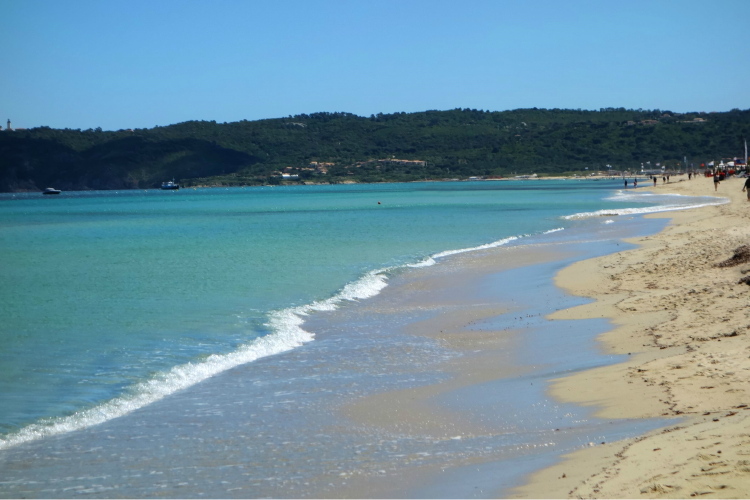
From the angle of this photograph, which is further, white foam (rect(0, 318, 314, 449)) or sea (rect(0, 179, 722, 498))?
→ white foam (rect(0, 318, 314, 449))

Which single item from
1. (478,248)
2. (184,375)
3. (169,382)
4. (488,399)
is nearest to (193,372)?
(184,375)

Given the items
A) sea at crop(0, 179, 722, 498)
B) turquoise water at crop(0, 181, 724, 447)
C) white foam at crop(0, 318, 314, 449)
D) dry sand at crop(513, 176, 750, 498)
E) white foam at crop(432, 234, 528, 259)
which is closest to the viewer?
dry sand at crop(513, 176, 750, 498)

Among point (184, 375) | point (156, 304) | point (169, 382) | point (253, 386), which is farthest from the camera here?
point (156, 304)

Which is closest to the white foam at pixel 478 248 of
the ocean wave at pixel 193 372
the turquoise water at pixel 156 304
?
the turquoise water at pixel 156 304

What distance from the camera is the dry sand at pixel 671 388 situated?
507cm

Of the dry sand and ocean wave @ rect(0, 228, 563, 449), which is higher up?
the dry sand

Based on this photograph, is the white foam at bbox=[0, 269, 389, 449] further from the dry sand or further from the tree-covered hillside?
the tree-covered hillside

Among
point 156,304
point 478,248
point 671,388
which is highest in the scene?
point 671,388

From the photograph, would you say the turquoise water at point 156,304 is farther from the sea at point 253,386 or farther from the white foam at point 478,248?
the white foam at point 478,248

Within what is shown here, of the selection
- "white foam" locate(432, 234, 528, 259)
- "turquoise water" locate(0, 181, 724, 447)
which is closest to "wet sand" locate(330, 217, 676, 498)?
"turquoise water" locate(0, 181, 724, 447)

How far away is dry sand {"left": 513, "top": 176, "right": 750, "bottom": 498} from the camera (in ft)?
16.6

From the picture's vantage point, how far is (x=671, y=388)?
7.56m

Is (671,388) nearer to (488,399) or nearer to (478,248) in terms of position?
(488,399)

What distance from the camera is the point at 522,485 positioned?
5668mm
